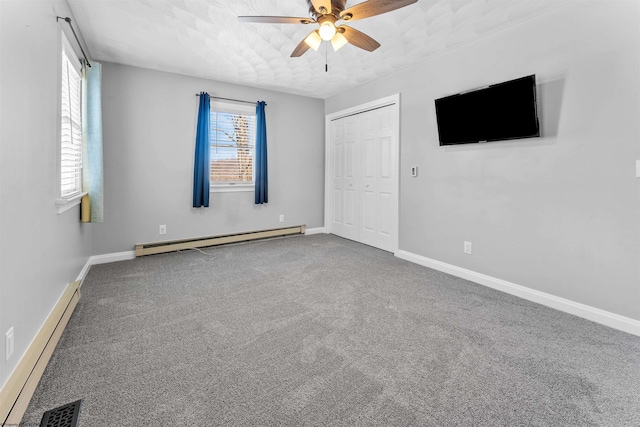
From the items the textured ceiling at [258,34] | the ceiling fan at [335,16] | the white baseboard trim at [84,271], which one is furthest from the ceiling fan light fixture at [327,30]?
the white baseboard trim at [84,271]

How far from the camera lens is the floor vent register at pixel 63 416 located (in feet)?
4.33

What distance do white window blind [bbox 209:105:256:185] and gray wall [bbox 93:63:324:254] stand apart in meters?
→ 0.26

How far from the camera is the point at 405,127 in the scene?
3.95 m

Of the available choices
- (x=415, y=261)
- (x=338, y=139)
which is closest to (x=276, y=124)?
(x=338, y=139)

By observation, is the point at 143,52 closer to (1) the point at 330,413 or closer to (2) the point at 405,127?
(2) the point at 405,127

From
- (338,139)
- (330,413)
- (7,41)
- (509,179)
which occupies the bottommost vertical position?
(330,413)

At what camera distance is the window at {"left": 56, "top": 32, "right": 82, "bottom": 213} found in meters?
2.37

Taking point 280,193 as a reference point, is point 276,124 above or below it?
above

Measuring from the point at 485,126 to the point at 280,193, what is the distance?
10.8 ft

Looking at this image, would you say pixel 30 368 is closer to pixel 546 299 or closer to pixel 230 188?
pixel 230 188

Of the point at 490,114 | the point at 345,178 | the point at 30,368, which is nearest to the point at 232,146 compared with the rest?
the point at 345,178

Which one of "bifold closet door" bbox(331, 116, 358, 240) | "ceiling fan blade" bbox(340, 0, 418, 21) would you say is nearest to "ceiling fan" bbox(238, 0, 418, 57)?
"ceiling fan blade" bbox(340, 0, 418, 21)

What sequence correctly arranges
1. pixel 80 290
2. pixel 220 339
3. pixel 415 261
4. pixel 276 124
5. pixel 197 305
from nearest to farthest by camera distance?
pixel 220 339 → pixel 197 305 → pixel 80 290 → pixel 415 261 → pixel 276 124

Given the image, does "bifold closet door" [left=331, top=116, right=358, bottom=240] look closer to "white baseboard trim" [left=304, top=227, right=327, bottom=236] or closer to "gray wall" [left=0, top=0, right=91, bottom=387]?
"white baseboard trim" [left=304, top=227, right=327, bottom=236]
